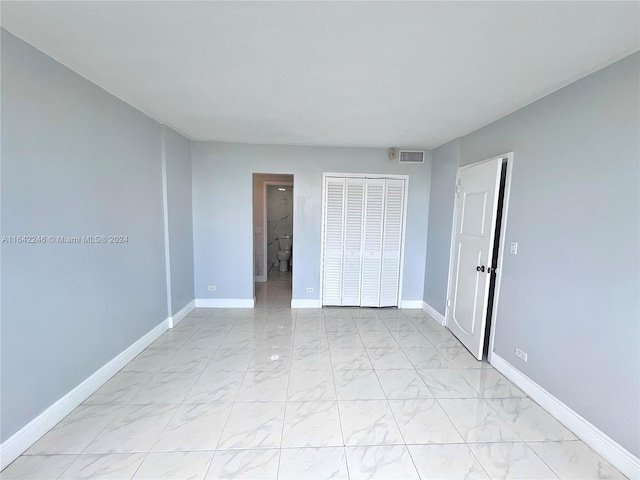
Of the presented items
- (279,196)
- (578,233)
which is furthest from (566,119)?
(279,196)

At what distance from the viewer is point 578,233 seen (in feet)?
5.94

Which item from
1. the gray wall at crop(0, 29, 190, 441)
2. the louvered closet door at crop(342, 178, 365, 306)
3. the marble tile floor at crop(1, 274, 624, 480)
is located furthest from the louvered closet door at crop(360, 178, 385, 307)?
the gray wall at crop(0, 29, 190, 441)

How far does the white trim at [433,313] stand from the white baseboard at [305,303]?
1594 millimetres

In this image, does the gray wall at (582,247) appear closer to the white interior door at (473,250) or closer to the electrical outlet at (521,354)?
the electrical outlet at (521,354)

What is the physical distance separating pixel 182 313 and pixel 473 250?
3.64 meters

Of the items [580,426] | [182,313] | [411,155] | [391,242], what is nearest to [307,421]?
[580,426]

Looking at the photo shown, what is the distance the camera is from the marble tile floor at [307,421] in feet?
5.05

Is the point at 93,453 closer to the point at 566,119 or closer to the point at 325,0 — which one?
the point at 325,0

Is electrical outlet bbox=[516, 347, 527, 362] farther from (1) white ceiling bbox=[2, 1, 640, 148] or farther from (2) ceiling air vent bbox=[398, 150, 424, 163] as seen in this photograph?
(2) ceiling air vent bbox=[398, 150, 424, 163]

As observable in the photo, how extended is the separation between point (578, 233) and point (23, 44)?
3560 millimetres

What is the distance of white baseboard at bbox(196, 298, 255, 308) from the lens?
4070 millimetres

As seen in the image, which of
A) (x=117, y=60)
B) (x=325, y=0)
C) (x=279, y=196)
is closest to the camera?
(x=325, y=0)

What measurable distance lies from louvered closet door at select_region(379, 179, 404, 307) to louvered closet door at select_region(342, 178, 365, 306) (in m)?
0.37

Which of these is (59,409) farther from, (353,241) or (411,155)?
(411,155)
